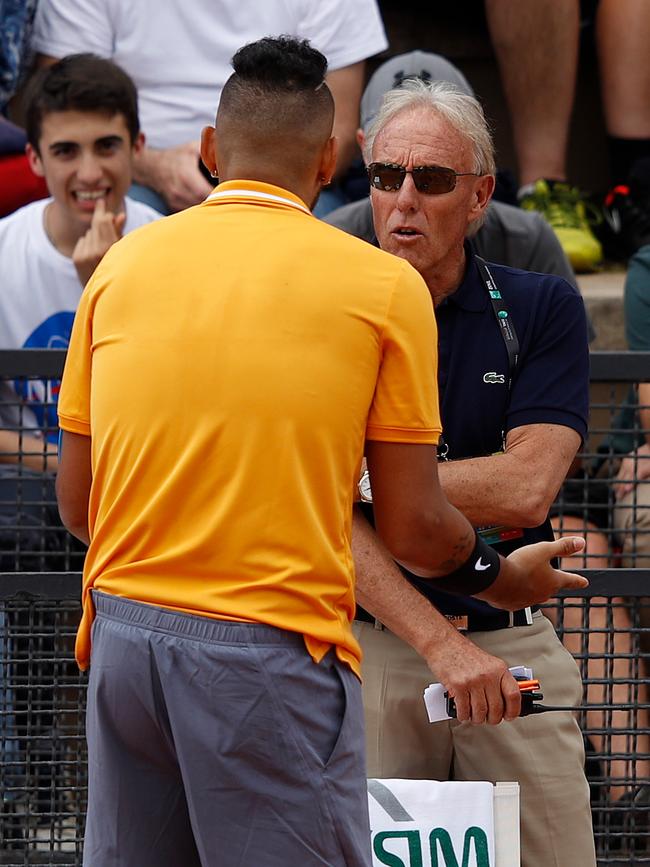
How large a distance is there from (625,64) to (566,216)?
2.46 ft

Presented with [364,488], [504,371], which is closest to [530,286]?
[504,371]

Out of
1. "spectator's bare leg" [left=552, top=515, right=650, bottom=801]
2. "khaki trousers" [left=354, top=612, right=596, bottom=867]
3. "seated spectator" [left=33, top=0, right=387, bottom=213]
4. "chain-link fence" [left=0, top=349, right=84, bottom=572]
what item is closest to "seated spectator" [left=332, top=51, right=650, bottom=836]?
"spectator's bare leg" [left=552, top=515, right=650, bottom=801]

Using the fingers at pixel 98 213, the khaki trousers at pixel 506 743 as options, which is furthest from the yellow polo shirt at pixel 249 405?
the fingers at pixel 98 213

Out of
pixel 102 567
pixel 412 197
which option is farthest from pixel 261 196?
pixel 412 197

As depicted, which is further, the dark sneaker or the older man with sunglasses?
the dark sneaker

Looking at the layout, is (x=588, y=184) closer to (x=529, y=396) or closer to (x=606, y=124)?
(x=606, y=124)

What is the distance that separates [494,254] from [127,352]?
2308 mm

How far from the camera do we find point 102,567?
234cm

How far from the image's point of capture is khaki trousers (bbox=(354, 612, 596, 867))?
10.2 ft

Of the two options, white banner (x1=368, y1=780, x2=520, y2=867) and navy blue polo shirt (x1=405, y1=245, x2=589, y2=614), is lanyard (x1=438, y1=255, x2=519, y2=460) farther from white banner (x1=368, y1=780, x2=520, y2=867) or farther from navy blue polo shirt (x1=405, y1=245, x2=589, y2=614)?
white banner (x1=368, y1=780, x2=520, y2=867)

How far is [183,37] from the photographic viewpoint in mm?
5715

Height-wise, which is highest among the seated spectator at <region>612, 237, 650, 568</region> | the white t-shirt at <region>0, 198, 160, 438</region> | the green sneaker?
the green sneaker

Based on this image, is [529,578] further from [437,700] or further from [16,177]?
[16,177]

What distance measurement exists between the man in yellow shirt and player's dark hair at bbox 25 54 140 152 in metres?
2.77
